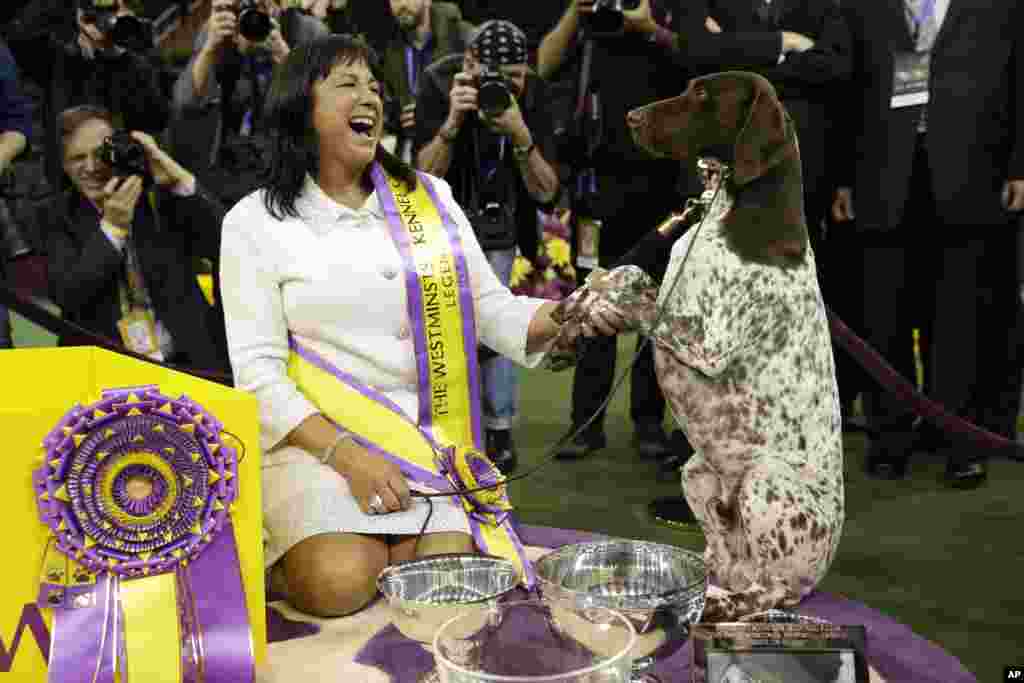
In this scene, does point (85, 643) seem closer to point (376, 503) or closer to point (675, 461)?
point (376, 503)

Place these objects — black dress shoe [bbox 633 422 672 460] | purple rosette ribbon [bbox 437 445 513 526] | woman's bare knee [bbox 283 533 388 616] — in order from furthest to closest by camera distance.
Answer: black dress shoe [bbox 633 422 672 460]
purple rosette ribbon [bbox 437 445 513 526]
woman's bare knee [bbox 283 533 388 616]

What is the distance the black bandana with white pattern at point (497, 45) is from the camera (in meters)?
3.63

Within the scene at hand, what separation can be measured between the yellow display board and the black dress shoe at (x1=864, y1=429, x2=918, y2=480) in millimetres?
2709

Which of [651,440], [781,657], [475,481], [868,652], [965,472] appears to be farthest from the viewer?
[651,440]

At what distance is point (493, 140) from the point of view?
3.65 meters

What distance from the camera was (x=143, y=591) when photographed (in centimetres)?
184

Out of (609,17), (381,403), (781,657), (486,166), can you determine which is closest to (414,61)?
(486,166)

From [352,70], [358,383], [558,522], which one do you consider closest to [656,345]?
[358,383]

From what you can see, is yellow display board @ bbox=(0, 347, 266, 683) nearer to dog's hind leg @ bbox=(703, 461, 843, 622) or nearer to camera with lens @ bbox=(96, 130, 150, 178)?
dog's hind leg @ bbox=(703, 461, 843, 622)

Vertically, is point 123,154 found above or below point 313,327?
above

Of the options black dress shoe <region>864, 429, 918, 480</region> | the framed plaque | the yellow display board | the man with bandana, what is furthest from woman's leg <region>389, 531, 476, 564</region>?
black dress shoe <region>864, 429, 918, 480</region>

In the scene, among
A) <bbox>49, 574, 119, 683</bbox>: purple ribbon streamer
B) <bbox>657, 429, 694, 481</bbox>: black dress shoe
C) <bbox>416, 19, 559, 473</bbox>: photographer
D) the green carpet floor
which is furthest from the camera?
<bbox>657, 429, 694, 481</bbox>: black dress shoe

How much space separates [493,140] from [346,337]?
4.82 feet

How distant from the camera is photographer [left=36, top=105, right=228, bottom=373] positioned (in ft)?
11.4
